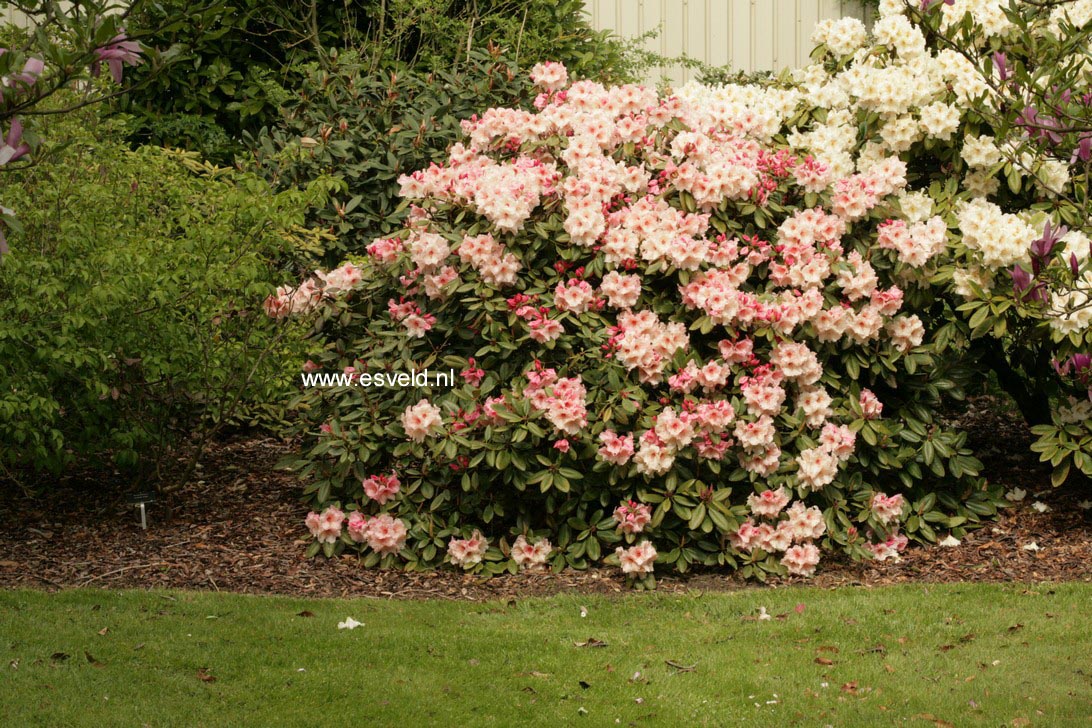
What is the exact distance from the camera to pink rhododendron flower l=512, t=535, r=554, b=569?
4859mm

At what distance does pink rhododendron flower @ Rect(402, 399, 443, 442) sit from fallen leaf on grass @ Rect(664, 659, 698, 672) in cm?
142

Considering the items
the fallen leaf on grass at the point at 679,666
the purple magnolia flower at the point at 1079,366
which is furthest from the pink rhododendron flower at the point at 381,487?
the purple magnolia flower at the point at 1079,366

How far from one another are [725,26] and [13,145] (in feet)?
25.7

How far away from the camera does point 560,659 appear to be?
391 cm

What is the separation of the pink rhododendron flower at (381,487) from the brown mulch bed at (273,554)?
0.28 metres

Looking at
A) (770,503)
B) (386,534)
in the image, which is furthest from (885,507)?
(386,534)

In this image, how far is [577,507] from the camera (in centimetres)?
494

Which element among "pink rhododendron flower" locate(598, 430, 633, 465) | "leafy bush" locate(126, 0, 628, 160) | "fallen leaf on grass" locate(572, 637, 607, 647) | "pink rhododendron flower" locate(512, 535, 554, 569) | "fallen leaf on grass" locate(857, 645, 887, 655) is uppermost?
"leafy bush" locate(126, 0, 628, 160)

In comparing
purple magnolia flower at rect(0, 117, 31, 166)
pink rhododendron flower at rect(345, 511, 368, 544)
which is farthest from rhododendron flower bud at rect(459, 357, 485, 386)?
purple magnolia flower at rect(0, 117, 31, 166)

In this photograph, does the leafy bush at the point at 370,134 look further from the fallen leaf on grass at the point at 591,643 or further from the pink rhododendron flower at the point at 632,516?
the fallen leaf on grass at the point at 591,643

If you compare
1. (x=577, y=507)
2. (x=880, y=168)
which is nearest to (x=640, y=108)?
(x=880, y=168)

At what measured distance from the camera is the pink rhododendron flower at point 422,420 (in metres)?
4.80

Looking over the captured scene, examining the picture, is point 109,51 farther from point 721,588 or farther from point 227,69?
point 227,69

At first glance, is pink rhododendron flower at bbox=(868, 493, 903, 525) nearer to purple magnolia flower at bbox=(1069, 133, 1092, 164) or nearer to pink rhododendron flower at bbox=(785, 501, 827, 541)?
pink rhododendron flower at bbox=(785, 501, 827, 541)
